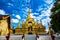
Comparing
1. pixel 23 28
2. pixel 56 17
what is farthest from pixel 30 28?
pixel 56 17

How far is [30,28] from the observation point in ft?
28.2

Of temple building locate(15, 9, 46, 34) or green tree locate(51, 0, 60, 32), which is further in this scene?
temple building locate(15, 9, 46, 34)

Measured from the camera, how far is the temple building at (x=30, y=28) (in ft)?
27.2

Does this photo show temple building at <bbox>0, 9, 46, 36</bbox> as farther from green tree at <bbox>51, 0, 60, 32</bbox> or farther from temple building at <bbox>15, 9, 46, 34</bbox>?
green tree at <bbox>51, 0, 60, 32</bbox>

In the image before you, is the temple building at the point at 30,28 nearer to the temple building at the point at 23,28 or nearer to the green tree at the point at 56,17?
the temple building at the point at 23,28

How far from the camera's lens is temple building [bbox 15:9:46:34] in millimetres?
8277

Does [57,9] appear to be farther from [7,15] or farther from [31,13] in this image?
[7,15]

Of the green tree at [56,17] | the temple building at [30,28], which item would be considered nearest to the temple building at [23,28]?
the temple building at [30,28]

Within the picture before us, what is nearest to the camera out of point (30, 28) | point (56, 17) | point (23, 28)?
point (56, 17)

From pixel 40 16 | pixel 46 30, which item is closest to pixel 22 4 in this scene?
pixel 40 16

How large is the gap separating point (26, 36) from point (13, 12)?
1164 mm

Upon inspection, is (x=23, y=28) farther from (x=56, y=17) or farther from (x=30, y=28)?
(x=56, y=17)

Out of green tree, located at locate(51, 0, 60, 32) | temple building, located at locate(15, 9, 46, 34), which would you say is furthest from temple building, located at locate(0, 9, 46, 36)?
green tree, located at locate(51, 0, 60, 32)

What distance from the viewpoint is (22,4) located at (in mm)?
8328
